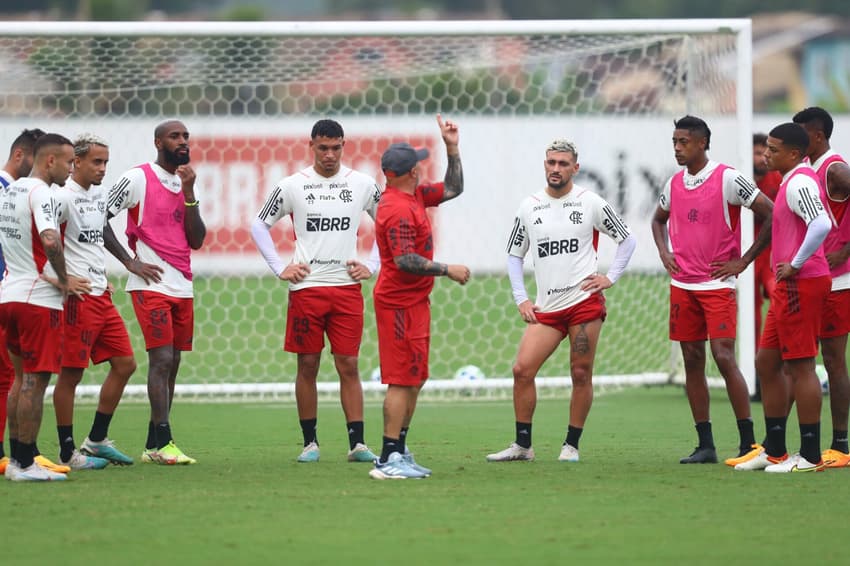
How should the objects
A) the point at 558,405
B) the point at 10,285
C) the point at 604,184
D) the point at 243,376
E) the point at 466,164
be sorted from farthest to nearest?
the point at 466,164 < the point at 604,184 < the point at 243,376 < the point at 558,405 < the point at 10,285

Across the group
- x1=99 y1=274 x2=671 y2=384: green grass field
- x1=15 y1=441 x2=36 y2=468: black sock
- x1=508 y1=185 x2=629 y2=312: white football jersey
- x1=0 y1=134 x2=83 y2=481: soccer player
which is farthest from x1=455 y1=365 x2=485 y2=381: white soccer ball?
x1=15 y1=441 x2=36 y2=468: black sock

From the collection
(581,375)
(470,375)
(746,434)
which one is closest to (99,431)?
(581,375)

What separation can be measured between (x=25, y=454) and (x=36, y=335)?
2.33ft

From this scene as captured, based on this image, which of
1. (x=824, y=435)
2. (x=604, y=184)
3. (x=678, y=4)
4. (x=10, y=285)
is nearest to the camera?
(x=10, y=285)

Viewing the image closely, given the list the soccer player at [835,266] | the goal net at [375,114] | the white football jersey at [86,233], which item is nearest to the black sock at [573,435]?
the soccer player at [835,266]

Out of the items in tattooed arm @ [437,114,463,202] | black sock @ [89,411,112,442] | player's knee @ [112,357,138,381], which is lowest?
black sock @ [89,411,112,442]

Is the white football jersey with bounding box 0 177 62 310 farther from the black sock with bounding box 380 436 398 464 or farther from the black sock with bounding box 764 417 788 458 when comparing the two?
the black sock with bounding box 764 417 788 458

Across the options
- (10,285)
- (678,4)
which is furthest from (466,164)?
(678,4)

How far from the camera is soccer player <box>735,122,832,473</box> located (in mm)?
8500

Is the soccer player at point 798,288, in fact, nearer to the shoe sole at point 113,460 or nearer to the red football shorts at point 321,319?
the red football shorts at point 321,319

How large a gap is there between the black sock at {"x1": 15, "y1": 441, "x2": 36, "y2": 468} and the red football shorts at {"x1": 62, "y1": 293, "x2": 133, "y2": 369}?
780 mm

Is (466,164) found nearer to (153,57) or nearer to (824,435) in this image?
(153,57)

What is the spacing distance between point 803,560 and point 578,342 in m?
3.37

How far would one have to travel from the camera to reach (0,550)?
6.32 meters
